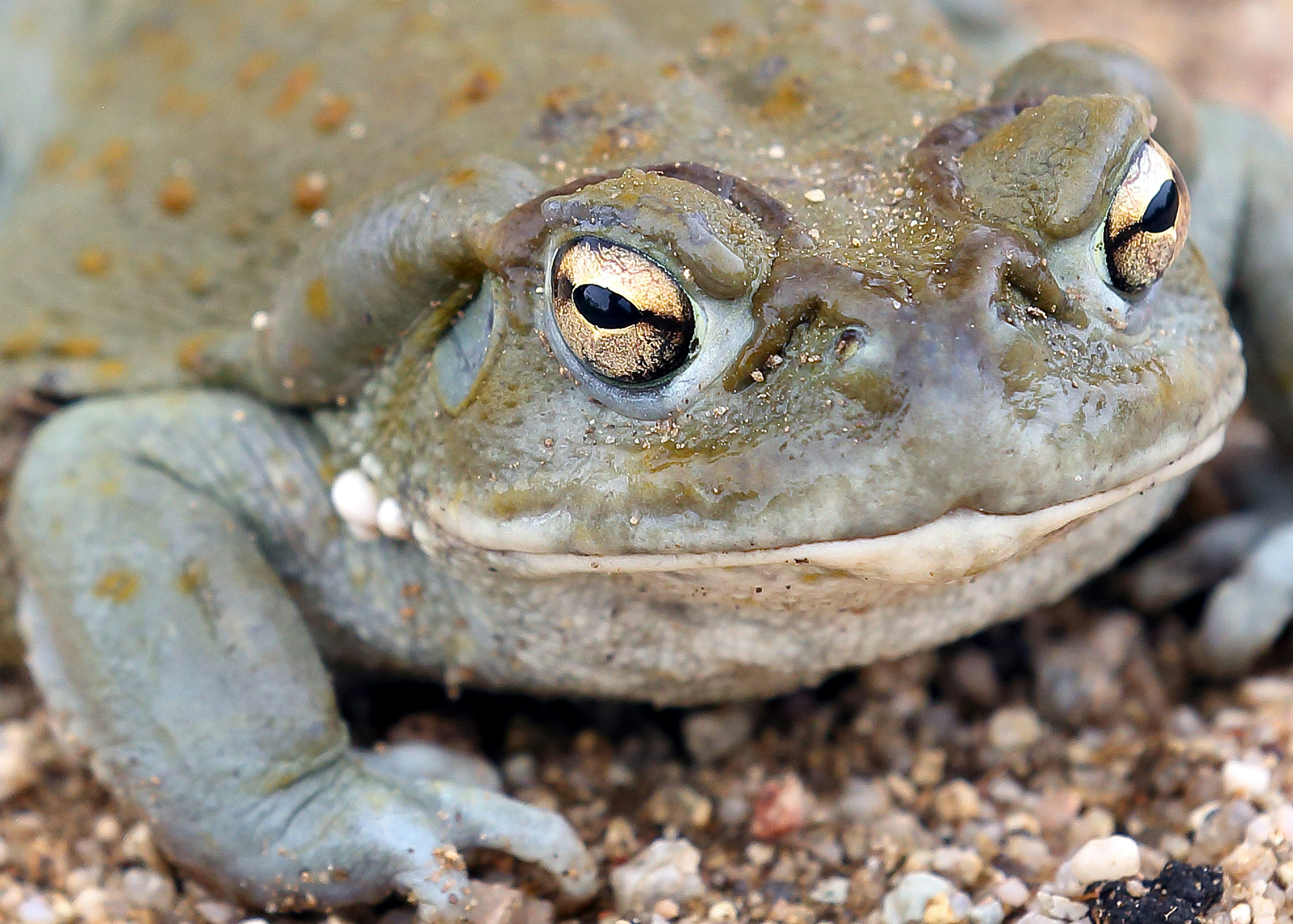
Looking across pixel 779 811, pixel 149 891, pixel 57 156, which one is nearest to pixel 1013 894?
pixel 779 811

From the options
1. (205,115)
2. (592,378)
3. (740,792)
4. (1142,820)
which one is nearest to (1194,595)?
(1142,820)

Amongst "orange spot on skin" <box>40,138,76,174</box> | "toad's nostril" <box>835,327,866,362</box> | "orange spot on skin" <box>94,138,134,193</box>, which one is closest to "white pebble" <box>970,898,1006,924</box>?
"toad's nostril" <box>835,327,866,362</box>

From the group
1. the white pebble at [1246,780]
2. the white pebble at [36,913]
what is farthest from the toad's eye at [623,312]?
the white pebble at [36,913]

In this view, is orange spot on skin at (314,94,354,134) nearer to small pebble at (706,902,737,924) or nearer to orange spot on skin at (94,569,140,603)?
orange spot on skin at (94,569,140,603)

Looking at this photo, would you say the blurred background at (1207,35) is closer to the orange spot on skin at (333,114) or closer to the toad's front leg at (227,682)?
the orange spot on skin at (333,114)

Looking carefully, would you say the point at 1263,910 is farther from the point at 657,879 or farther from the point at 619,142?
the point at 619,142

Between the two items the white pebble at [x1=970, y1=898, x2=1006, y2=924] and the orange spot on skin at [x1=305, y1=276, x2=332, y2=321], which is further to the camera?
the orange spot on skin at [x1=305, y1=276, x2=332, y2=321]
